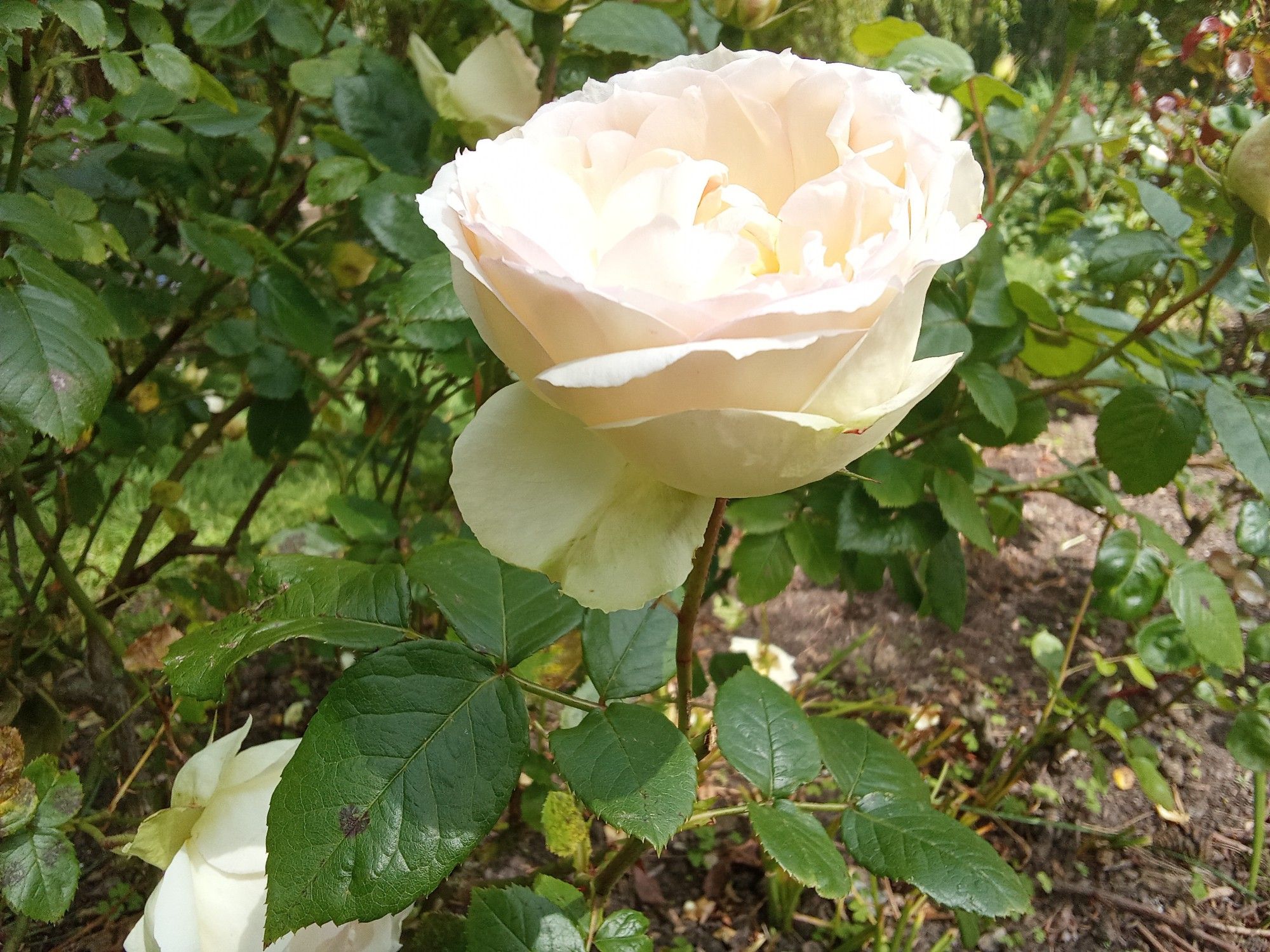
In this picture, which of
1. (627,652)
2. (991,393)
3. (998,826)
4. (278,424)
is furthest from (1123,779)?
(278,424)

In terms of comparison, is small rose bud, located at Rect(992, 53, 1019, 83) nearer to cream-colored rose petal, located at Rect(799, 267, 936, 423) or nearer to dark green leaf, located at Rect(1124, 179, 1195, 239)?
dark green leaf, located at Rect(1124, 179, 1195, 239)

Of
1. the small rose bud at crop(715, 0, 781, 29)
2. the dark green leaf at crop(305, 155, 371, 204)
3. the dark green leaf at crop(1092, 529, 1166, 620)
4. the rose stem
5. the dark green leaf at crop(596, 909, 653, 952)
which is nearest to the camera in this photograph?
the rose stem

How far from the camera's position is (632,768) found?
355 millimetres

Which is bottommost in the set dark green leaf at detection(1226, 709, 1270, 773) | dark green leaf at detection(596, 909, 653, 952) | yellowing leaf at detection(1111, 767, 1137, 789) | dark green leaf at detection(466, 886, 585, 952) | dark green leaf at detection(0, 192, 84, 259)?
yellowing leaf at detection(1111, 767, 1137, 789)

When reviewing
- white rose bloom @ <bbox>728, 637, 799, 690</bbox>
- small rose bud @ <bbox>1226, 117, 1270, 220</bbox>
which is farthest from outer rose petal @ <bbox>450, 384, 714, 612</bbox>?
white rose bloom @ <bbox>728, 637, 799, 690</bbox>

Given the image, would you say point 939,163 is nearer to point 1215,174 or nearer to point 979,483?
point 1215,174

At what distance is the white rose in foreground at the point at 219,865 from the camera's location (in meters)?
0.39

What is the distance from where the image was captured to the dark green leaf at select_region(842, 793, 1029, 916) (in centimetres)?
40

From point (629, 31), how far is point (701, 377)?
1.65ft

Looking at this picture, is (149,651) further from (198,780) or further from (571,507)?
(571,507)

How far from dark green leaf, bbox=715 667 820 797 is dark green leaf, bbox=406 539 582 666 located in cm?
10

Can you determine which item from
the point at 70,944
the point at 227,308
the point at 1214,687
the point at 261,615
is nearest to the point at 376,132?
the point at 227,308

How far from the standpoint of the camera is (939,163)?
0.29m

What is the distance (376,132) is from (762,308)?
66cm
